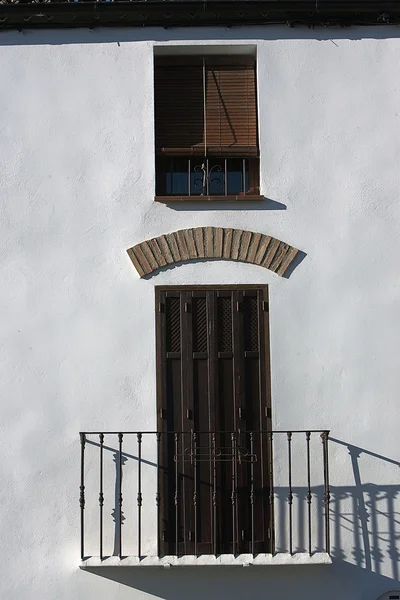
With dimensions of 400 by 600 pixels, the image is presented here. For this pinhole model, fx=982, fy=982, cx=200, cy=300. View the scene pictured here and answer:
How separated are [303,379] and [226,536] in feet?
4.34

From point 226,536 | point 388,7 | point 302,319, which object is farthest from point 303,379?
point 388,7

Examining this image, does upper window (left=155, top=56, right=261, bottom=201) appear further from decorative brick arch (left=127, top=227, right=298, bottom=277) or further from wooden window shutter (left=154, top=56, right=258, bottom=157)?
decorative brick arch (left=127, top=227, right=298, bottom=277)

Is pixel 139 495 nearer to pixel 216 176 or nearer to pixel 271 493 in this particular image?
pixel 271 493

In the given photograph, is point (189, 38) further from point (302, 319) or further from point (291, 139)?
point (302, 319)

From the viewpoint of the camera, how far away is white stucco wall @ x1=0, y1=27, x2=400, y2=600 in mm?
7352

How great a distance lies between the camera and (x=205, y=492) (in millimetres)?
7430

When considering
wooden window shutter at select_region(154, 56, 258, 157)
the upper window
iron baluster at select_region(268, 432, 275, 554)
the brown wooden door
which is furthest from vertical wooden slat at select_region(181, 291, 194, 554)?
wooden window shutter at select_region(154, 56, 258, 157)

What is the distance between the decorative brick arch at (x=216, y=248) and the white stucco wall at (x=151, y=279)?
85 mm

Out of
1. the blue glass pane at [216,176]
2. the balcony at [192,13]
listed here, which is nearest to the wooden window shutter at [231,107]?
the blue glass pane at [216,176]

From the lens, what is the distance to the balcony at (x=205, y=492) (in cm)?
732

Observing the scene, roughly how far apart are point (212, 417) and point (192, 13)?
322 centimetres

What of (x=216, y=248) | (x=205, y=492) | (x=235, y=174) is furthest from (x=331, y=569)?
(x=235, y=174)

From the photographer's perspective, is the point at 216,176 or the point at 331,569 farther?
the point at 216,176

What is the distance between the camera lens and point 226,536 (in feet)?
24.4
